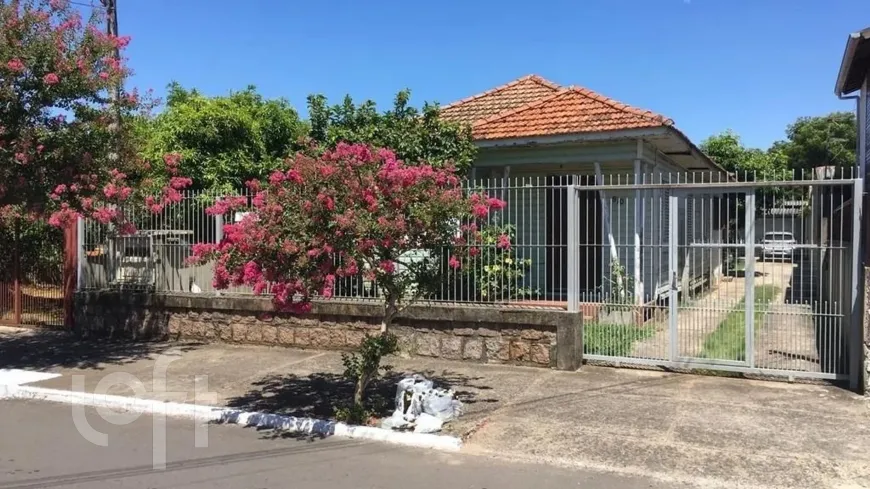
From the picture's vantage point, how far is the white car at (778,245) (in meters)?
Result: 7.75

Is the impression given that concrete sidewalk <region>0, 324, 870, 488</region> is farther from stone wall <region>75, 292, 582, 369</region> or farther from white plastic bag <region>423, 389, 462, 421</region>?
stone wall <region>75, 292, 582, 369</region>

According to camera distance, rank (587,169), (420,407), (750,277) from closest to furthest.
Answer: (420,407), (750,277), (587,169)

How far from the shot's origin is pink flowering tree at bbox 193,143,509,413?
5.86 meters

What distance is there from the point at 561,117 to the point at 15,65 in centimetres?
830

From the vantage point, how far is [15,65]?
8406 millimetres

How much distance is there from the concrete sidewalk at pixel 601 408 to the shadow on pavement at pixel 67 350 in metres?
0.06

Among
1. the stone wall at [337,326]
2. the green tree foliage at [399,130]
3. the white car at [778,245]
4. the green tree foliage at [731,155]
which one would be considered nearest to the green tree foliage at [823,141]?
the green tree foliage at [731,155]

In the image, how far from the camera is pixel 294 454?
226 inches

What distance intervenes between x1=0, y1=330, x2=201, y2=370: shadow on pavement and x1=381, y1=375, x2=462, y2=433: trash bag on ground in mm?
5236

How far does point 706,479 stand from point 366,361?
3.16 m

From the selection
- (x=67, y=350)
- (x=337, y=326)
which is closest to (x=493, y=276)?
(x=337, y=326)

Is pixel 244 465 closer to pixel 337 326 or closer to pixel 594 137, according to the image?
pixel 337 326

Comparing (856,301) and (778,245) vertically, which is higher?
(778,245)

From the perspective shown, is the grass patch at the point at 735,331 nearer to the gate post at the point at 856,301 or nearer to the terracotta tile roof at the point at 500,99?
the gate post at the point at 856,301
